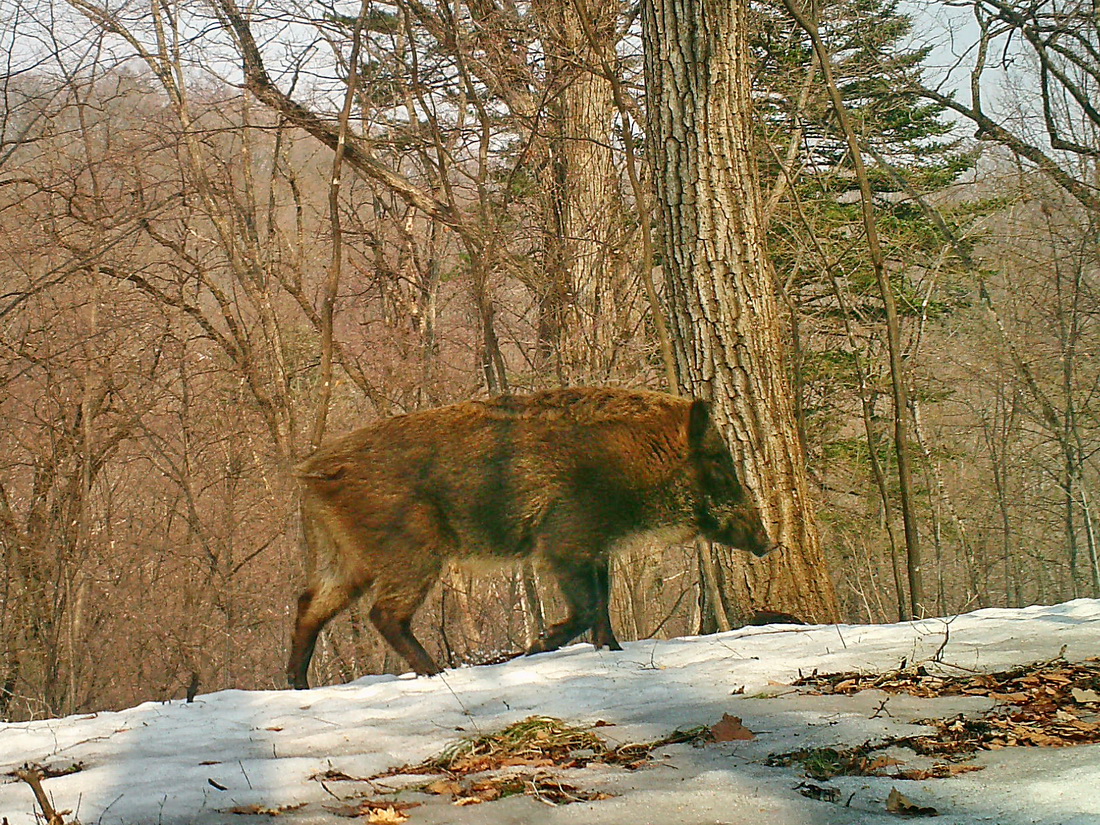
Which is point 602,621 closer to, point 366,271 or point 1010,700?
point 1010,700

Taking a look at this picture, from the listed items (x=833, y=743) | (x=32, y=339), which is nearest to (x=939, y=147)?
(x=32, y=339)

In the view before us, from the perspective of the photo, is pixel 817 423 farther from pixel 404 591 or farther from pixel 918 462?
pixel 404 591

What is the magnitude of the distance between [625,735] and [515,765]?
1.53ft

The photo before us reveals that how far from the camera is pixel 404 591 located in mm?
5625

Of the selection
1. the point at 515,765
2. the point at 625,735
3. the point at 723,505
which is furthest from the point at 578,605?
the point at 515,765

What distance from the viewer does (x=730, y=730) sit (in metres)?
3.05

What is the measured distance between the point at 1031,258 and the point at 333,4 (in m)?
14.2

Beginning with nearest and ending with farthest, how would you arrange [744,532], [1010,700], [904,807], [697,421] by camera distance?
[904,807] → [1010,700] → [697,421] → [744,532]

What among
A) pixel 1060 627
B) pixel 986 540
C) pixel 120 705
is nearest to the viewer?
pixel 1060 627

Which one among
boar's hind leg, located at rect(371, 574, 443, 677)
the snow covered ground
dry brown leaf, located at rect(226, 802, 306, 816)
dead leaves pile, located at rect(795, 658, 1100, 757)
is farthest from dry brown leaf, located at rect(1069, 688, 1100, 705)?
boar's hind leg, located at rect(371, 574, 443, 677)

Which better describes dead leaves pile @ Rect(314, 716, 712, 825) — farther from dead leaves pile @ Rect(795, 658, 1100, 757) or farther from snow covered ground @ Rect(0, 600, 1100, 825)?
dead leaves pile @ Rect(795, 658, 1100, 757)

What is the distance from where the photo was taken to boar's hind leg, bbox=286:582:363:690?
574 centimetres

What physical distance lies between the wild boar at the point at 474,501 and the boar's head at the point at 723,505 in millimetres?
362

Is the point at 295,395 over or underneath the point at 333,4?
underneath
